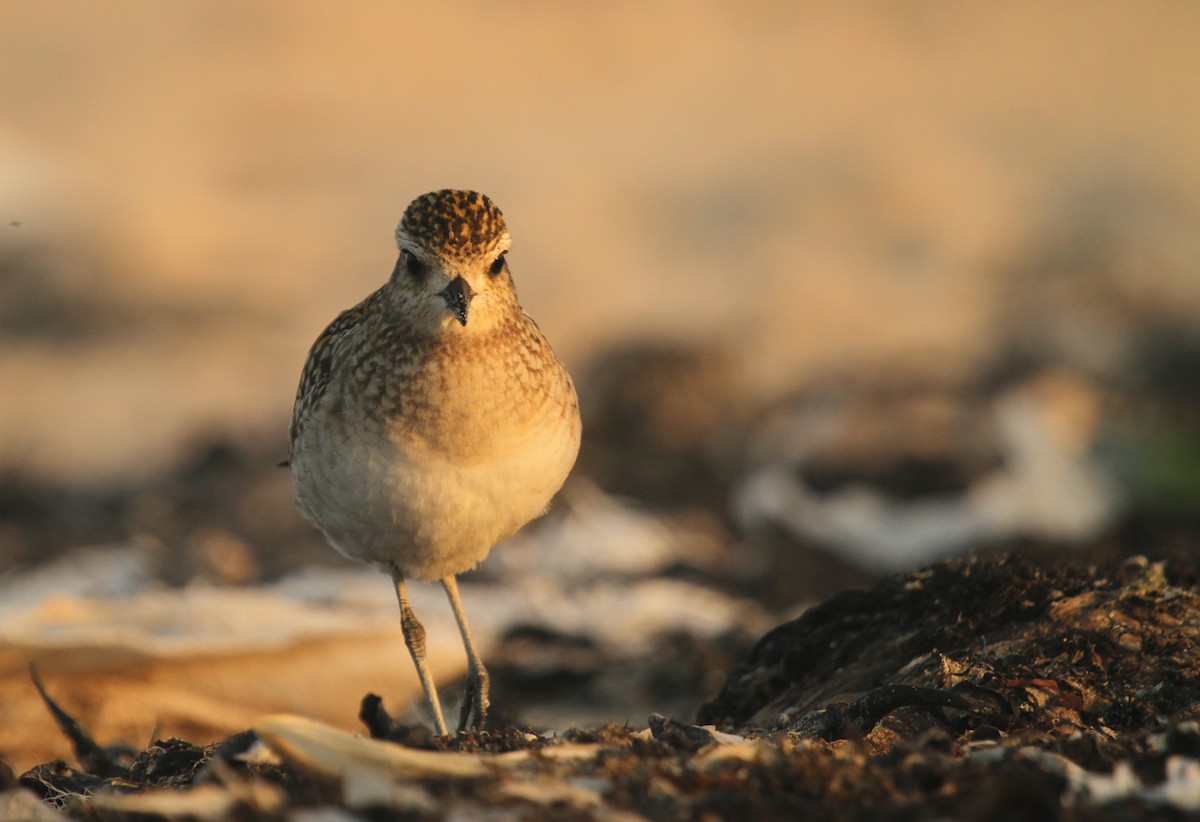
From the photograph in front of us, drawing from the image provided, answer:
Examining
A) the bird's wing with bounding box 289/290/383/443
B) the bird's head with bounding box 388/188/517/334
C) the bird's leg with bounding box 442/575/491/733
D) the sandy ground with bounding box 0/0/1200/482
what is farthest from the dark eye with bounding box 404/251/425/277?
the sandy ground with bounding box 0/0/1200/482

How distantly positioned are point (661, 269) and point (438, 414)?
999cm

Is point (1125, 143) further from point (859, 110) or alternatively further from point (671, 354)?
point (671, 354)

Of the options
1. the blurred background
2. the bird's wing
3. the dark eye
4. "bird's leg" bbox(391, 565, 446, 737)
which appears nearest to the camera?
the dark eye

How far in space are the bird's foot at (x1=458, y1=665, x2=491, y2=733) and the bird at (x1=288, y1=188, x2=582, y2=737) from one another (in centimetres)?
27

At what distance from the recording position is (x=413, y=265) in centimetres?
604

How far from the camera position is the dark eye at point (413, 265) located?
6.00 m

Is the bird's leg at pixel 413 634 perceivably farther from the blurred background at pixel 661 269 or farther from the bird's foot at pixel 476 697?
the blurred background at pixel 661 269

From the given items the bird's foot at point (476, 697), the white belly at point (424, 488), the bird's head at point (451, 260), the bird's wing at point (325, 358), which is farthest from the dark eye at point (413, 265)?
the bird's foot at point (476, 697)

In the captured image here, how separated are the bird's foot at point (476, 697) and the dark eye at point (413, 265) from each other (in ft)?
6.00

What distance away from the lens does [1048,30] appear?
20.9 metres

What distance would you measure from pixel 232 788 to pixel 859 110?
54.4ft

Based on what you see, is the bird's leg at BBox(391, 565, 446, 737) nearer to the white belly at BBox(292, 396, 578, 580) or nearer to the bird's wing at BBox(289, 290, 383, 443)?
the white belly at BBox(292, 396, 578, 580)

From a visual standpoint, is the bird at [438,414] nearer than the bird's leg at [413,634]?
Yes

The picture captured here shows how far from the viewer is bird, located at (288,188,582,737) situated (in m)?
5.85
